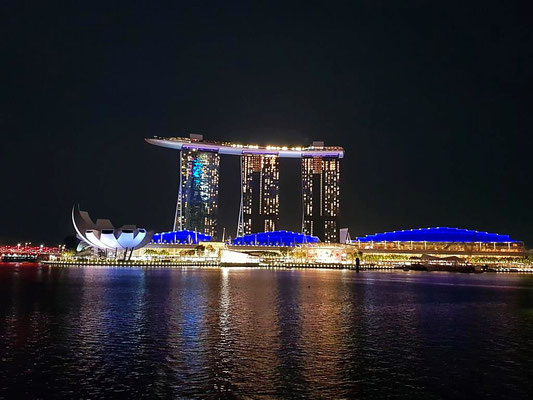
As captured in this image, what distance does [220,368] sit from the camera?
16172 mm

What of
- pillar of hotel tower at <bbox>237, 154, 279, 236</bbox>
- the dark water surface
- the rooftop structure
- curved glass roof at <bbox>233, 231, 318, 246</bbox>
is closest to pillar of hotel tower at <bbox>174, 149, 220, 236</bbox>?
pillar of hotel tower at <bbox>237, 154, 279, 236</bbox>

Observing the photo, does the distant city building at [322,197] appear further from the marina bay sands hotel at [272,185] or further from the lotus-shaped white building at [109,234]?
the lotus-shaped white building at [109,234]

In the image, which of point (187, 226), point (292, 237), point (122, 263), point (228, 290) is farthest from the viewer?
point (187, 226)

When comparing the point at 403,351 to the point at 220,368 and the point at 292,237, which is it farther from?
the point at 292,237

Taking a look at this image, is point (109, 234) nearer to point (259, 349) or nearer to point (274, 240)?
point (274, 240)

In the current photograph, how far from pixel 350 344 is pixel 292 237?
391ft

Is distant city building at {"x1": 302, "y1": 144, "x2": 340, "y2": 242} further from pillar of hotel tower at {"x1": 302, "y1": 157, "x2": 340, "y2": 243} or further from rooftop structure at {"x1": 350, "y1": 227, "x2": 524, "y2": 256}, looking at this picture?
rooftop structure at {"x1": 350, "y1": 227, "x2": 524, "y2": 256}

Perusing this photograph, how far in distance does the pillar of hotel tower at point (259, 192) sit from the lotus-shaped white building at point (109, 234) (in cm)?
6842

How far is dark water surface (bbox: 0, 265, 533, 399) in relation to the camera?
47.0ft

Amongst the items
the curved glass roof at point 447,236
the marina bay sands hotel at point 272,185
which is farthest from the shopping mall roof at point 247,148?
the curved glass roof at point 447,236

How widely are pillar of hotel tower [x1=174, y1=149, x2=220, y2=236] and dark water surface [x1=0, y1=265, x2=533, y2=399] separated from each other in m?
130

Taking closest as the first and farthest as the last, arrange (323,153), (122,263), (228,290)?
(228,290) → (122,263) → (323,153)

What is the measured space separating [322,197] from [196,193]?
134ft

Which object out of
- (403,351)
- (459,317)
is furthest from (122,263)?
(403,351)
